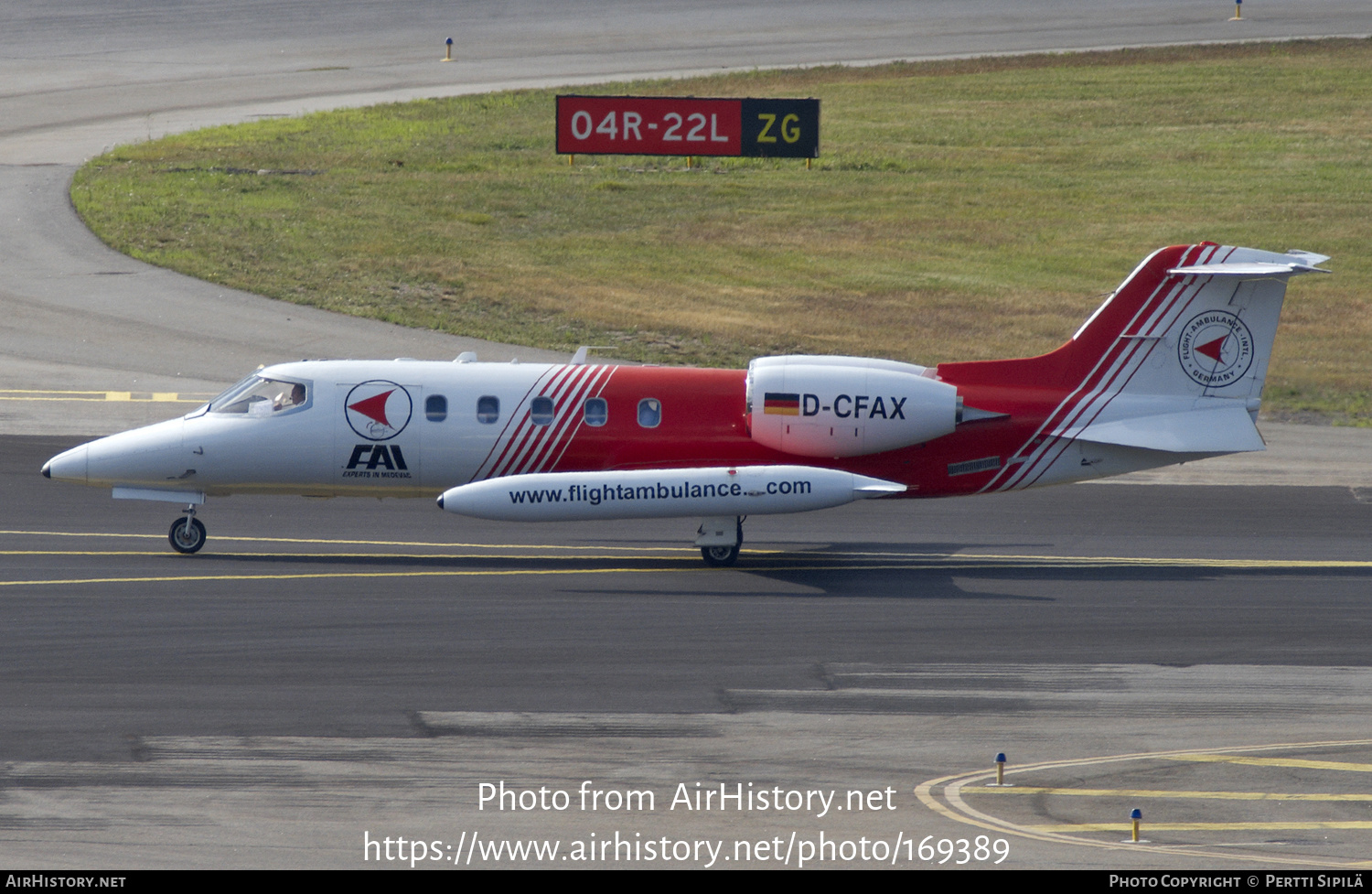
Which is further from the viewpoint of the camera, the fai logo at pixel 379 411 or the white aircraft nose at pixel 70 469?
the fai logo at pixel 379 411

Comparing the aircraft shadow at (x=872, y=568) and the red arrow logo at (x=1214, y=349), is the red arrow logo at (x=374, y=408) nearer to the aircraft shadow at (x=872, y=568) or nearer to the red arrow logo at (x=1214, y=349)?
the aircraft shadow at (x=872, y=568)

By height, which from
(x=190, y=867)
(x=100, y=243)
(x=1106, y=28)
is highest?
(x=1106, y=28)

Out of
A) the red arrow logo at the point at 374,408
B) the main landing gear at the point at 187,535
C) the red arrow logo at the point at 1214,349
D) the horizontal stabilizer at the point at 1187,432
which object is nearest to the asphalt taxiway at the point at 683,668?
the main landing gear at the point at 187,535

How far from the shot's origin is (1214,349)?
21.4 meters

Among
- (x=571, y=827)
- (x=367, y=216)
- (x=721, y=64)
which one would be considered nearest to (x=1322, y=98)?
(x=721, y=64)

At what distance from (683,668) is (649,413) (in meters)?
5.14

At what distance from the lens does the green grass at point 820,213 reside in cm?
3825

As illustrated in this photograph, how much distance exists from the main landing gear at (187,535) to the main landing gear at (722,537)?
677 centimetres

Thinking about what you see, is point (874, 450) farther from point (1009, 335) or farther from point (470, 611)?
point (1009, 335)

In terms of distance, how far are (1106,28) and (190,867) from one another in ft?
232

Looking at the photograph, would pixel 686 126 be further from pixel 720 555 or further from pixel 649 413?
pixel 720 555

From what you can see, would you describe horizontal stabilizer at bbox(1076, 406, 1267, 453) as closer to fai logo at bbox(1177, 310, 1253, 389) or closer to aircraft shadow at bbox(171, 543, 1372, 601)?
fai logo at bbox(1177, 310, 1253, 389)

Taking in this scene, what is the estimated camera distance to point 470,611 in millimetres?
18812

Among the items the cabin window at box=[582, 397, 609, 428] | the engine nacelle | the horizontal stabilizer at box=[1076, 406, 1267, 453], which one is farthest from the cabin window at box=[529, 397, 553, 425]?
the horizontal stabilizer at box=[1076, 406, 1267, 453]
